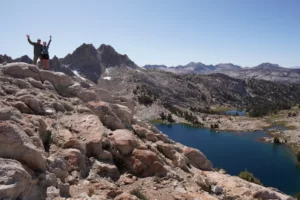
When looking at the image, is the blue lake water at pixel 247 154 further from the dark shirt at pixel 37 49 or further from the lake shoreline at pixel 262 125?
the dark shirt at pixel 37 49

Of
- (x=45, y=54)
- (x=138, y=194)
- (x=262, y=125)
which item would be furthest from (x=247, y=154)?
(x=138, y=194)

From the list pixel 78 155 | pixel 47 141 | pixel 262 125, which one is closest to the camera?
pixel 78 155

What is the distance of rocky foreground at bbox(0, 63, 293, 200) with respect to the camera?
1155 cm

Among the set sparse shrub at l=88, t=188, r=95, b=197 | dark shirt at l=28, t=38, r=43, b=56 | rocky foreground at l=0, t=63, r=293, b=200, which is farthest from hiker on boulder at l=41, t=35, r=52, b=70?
sparse shrub at l=88, t=188, r=95, b=197

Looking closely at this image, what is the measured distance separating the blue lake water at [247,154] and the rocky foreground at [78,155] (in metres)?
54.8

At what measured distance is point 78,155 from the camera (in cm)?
1517

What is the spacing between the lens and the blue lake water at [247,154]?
74.2 meters

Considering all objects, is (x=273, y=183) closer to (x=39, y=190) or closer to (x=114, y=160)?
(x=114, y=160)

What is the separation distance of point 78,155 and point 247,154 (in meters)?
87.8

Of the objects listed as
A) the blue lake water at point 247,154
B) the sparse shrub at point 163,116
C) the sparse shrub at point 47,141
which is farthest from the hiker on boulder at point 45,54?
the sparse shrub at point 163,116

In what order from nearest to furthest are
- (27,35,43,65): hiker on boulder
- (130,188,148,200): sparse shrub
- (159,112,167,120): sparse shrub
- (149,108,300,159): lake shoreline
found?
(130,188,148,200): sparse shrub < (27,35,43,65): hiker on boulder < (149,108,300,159): lake shoreline < (159,112,167,120): sparse shrub

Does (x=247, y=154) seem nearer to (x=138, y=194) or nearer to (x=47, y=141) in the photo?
(x=138, y=194)

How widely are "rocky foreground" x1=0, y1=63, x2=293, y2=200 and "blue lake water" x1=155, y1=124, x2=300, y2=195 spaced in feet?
180

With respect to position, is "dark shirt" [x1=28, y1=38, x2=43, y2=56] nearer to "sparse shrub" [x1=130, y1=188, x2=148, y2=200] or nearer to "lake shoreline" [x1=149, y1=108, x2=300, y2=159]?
"sparse shrub" [x1=130, y1=188, x2=148, y2=200]
